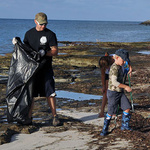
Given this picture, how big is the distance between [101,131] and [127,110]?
22.9 inches

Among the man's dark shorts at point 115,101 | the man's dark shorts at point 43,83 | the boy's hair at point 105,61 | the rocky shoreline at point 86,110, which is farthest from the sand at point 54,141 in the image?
the boy's hair at point 105,61

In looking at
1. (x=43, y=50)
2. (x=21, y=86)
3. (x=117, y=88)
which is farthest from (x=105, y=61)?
(x=21, y=86)

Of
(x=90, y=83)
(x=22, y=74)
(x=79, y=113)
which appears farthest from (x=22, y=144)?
(x=90, y=83)

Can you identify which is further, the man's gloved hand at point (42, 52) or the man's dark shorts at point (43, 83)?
the man's dark shorts at point (43, 83)

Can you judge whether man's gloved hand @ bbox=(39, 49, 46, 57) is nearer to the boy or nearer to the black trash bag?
the black trash bag

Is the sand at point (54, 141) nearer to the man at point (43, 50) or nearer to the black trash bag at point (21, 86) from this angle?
the black trash bag at point (21, 86)

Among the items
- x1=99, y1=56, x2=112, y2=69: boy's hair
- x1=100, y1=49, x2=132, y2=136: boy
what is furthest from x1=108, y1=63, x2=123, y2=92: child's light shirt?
x1=99, y1=56, x2=112, y2=69: boy's hair

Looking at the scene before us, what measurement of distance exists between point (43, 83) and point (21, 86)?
39 centimetres

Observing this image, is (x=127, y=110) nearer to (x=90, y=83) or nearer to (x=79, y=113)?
(x=79, y=113)

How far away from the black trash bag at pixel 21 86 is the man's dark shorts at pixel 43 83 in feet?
0.50

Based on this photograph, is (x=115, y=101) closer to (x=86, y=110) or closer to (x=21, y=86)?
(x=21, y=86)

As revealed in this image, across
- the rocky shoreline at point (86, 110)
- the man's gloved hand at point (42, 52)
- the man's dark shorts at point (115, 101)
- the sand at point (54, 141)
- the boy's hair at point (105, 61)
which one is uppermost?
the man's gloved hand at point (42, 52)

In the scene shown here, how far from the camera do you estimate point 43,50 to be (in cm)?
548

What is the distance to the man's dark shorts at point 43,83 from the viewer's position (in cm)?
564
